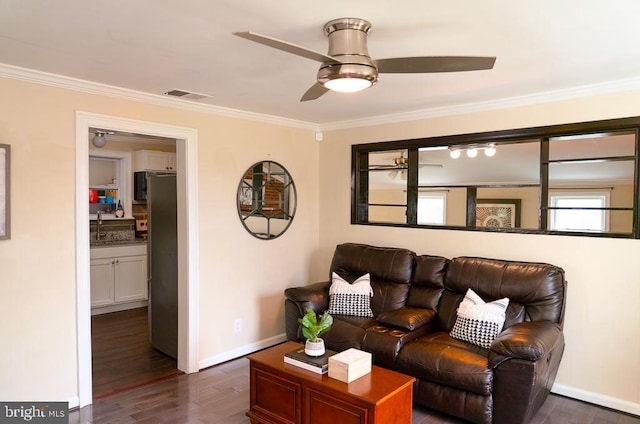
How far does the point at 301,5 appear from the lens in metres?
1.85

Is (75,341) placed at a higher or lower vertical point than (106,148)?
lower

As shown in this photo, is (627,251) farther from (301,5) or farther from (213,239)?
(213,239)

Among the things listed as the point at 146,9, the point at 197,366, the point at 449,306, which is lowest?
the point at 197,366

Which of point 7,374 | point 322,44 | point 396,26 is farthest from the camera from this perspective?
point 7,374

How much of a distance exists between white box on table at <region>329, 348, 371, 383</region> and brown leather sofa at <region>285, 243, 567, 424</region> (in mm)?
613

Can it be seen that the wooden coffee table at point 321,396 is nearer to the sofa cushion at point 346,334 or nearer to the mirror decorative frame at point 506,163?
the sofa cushion at point 346,334

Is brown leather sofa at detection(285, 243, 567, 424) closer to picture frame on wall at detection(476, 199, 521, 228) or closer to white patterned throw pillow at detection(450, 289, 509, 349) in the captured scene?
white patterned throw pillow at detection(450, 289, 509, 349)

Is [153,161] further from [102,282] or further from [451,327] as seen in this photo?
[451,327]

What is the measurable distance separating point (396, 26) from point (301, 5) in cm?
49

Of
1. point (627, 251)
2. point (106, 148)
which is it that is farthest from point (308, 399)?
point (106, 148)

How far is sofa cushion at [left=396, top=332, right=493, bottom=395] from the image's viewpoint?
8.95 ft

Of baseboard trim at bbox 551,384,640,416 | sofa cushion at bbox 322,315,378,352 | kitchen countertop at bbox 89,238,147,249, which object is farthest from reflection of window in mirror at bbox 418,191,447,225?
kitchen countertop at bbox 89,238,147,249

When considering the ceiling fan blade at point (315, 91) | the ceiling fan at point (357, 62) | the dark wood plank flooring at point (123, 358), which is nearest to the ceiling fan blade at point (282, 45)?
the ceiling fan at point (357, 62)

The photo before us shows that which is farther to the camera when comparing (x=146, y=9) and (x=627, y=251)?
(x=627, y=251)
